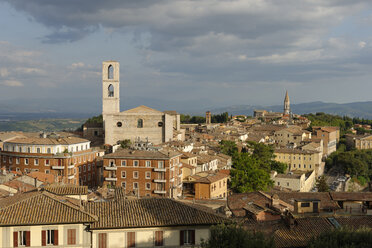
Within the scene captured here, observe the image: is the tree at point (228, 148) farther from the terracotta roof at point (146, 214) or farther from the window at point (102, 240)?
the window at point (102, 240)

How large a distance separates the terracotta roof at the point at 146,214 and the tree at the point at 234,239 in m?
1.84

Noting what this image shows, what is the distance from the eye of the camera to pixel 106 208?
16562 millimetres

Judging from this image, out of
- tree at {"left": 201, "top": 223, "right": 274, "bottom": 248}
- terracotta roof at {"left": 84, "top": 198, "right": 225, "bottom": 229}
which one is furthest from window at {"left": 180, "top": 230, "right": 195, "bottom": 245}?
tree at {"left": 201, "top": 223, "right": 274, "bottom": 248}

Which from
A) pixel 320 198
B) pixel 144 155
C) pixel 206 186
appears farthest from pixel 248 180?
pixel 320 198

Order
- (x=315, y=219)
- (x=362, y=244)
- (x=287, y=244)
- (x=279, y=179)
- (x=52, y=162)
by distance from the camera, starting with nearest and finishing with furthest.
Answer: (x=362, y=244), (x=287, y=244), (x=315, y=219), (x=52, y=162), (x=279, y=179)

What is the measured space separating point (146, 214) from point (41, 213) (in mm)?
3687

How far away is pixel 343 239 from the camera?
13.5m

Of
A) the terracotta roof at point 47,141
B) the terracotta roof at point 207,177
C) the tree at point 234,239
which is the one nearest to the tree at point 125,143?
the terracotta roof at point 47,141

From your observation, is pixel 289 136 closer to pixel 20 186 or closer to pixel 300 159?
pixel 300 159

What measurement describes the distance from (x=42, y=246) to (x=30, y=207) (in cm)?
146

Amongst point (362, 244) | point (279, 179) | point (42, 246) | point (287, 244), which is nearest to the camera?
point (362, 244)

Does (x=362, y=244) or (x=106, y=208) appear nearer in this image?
(x=362, y=244)

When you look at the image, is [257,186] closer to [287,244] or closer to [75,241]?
[287,244]

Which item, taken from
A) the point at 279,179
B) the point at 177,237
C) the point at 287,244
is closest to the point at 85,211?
the point at 177,237
